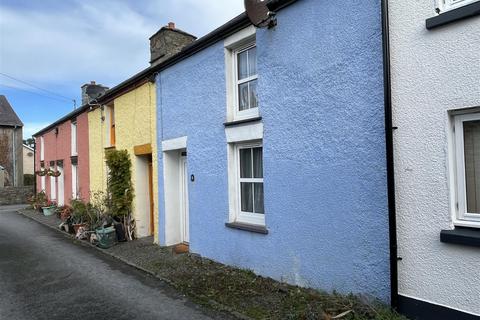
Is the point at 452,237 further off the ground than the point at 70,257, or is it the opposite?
the point at 452,237

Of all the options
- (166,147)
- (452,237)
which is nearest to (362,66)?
(452,237)

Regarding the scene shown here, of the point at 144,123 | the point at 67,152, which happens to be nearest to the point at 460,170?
the point at 144,123

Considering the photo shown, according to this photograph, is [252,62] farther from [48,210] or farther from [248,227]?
[48,210]

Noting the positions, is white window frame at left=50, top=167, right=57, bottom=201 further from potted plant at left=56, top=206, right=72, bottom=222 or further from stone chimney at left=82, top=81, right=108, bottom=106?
stone chimney at left=82, top=81, right=108, bottom=106

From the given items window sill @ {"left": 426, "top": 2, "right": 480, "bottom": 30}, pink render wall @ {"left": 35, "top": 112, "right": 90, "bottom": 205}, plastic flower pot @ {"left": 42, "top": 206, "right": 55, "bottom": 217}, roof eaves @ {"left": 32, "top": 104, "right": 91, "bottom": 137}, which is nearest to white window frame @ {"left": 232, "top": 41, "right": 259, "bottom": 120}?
window sill @ {"left": 426, "top": 2, "right": 480, "bottom": 30}

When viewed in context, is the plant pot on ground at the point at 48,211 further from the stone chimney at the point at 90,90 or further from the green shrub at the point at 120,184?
the green shrub at the point at 120,184

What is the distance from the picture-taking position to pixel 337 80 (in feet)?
16.5

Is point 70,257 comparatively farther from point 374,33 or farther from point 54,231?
point 374,33

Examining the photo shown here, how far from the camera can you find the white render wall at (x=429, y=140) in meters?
3.77

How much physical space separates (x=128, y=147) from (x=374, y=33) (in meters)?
8.17

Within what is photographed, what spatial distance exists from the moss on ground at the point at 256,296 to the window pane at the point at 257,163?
1.67 m

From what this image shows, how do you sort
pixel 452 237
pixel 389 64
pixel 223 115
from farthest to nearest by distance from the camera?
pixel 223 115, pixel 389 64, pixel 452 237

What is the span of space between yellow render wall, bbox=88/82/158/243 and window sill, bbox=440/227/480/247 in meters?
7.07

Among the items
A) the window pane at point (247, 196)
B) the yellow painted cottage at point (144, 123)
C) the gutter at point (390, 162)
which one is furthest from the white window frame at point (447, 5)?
the yellow painted cottage at point (144, 123)
